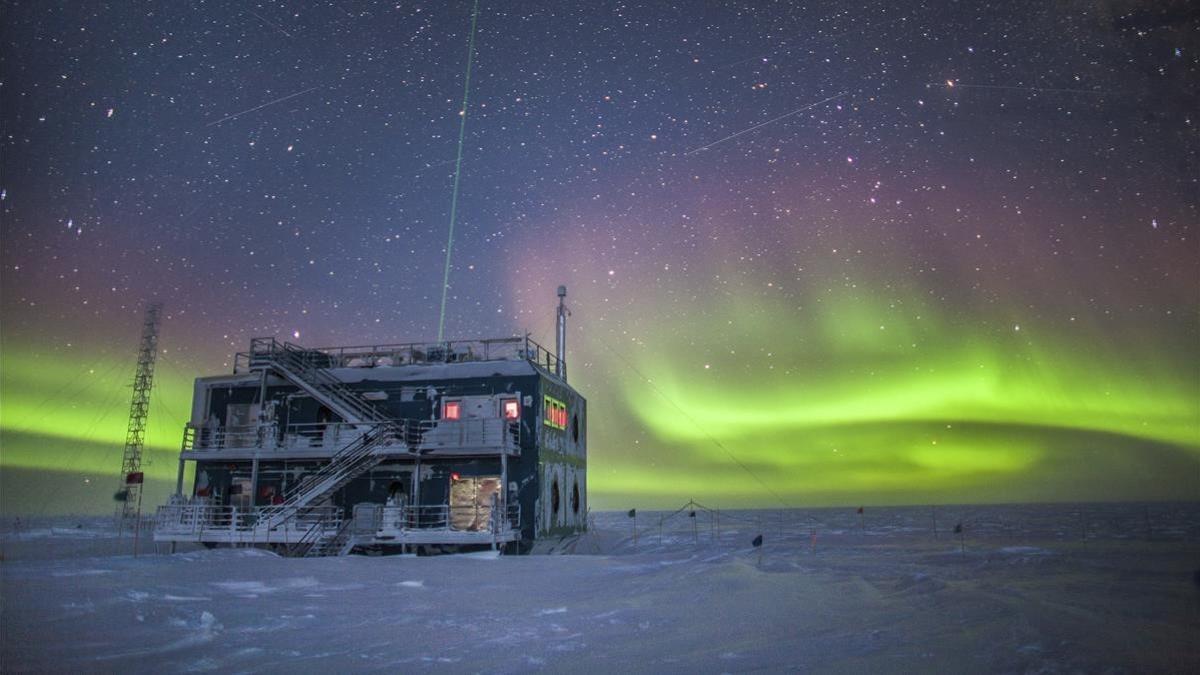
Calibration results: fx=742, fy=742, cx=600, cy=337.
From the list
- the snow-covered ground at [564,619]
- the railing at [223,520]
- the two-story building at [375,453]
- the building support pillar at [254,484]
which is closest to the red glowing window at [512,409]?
the two-story building at [375,453]

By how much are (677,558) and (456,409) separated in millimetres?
12164

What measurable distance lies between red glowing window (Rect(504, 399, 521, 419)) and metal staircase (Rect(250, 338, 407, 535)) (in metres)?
4.55

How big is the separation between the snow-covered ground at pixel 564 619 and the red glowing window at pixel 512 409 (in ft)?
35.3

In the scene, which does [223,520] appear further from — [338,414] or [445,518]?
[445,518]

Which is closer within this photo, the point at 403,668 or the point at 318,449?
the point at 403,668

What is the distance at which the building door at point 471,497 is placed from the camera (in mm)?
33062

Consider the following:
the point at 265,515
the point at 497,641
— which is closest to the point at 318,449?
the point at 265,515

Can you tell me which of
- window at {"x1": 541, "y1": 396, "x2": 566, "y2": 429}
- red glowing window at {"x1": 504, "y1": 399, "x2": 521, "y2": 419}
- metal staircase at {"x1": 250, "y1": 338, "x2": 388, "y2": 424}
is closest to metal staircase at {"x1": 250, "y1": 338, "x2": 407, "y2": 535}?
metal staircase at {"x1": 250, "y1": 338, "x2": 388, "y2": 424}

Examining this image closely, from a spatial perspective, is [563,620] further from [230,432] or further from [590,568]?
[230,432]

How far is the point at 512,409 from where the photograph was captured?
34000mm

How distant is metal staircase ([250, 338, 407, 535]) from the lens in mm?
30359

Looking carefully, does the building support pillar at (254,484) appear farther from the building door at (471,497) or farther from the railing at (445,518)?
the building door at (471,497)

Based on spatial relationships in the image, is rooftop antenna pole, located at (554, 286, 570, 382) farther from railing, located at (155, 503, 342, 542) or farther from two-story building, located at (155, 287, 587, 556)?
railing, located at (155, 503, 342, 542)

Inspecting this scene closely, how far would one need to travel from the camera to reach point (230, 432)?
119 ft
